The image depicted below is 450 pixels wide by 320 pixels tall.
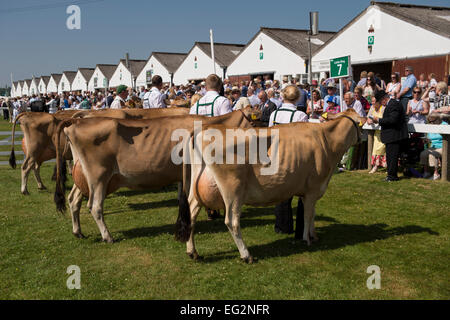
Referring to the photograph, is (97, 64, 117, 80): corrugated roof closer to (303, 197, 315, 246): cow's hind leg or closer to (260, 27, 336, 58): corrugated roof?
(260, 27, 336, 58): corrugated roof

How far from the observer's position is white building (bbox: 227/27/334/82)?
31234 mm

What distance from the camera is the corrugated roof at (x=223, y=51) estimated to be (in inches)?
1617

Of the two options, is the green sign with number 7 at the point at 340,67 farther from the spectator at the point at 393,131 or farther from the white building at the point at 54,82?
the white building at the point at 54,82

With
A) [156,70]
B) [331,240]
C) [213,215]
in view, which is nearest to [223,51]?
[156,70]

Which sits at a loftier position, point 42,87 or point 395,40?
point 42,87

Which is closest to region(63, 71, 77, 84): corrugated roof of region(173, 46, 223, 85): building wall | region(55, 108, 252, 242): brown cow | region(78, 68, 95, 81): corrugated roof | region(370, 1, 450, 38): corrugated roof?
region(78, 68, 95, 81): corrugated roof

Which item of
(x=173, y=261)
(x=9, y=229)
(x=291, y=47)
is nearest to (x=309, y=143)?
(x=173, y=261)

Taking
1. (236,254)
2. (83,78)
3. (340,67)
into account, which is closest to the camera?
(236,254)

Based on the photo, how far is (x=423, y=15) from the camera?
77.7 ft

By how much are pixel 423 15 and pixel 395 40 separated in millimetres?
2865

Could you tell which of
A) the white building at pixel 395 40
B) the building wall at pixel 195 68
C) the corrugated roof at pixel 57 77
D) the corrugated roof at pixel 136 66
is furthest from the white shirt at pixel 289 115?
the corrugated roof at pixel 57 77

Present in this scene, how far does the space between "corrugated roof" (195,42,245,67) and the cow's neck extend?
35492 millimetres

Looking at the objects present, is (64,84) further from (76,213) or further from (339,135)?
(339,135)

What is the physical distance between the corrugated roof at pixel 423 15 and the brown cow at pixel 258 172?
18.7m
